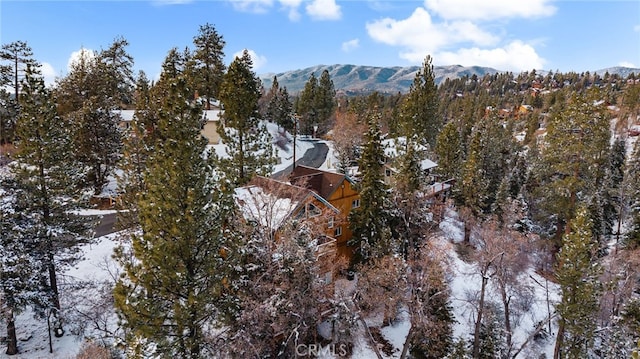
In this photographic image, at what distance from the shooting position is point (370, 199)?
27.6m

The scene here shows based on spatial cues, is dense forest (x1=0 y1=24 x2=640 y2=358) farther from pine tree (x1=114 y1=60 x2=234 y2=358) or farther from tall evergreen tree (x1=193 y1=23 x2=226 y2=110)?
tall evergreen tree (x1=193 y1=23 x2=226 y2=110)

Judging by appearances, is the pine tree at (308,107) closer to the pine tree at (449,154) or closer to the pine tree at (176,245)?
the pine tree at (449,154)

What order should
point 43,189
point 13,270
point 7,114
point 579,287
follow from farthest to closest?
point 7,114 < point 579,287 < point 43,189 < point 13,270

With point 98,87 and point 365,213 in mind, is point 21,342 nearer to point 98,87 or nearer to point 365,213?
point 365,213

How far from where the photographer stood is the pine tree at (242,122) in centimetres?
2681

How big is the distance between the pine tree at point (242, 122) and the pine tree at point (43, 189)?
9682 mm

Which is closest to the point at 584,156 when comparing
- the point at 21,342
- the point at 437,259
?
the point at 437,259

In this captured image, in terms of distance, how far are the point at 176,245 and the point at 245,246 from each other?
14.0 ft

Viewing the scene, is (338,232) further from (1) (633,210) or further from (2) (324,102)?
(2) (324,102)

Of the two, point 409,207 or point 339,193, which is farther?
point 339,193

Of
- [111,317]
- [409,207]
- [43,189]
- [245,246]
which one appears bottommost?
[111,317]

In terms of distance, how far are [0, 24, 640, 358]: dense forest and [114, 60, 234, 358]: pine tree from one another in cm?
6

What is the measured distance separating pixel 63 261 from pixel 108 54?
46992 millimetres

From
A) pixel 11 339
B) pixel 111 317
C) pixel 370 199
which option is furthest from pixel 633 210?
pixel 11 339
